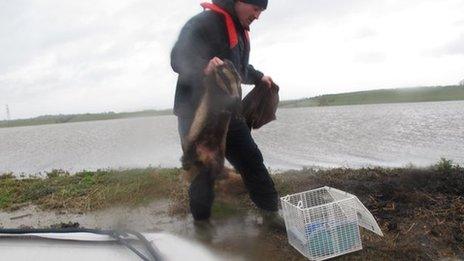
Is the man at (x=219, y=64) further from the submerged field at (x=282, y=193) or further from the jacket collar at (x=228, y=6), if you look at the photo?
the submerged field at (x=282, y=193)

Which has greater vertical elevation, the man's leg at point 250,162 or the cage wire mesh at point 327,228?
the man's leg at point 250,162

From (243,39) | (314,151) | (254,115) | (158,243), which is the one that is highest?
(243,39)

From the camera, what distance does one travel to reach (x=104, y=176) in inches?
412

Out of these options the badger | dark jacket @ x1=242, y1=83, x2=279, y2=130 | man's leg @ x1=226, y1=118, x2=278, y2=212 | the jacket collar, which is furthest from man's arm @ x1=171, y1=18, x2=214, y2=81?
dark jacket @ x1=242, y1=83, x2=279, y2=130

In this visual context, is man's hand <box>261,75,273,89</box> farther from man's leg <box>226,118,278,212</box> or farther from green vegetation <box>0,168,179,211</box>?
green vegetation <box>0,168,179,211</box>

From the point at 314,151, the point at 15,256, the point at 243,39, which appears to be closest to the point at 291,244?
the point at 243,39

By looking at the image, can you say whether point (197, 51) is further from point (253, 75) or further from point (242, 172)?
point (242, 172)

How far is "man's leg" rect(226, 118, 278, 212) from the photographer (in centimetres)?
540

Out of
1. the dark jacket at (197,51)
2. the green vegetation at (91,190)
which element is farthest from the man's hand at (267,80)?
the green vegetation at (91,190)

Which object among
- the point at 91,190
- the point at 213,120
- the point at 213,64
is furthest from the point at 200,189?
the point at 91,190

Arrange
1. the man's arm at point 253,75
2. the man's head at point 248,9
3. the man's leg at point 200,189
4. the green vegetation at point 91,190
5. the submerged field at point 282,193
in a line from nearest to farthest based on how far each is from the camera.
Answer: the man's head at point 248,9 → the submerged field at point 282,193 → the man's leg at point 200,189 → the man's arm at point 253,75 → the green vegetation at point 91,190

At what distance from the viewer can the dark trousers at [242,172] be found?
538 cm

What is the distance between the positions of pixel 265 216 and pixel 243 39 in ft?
A: 7.36

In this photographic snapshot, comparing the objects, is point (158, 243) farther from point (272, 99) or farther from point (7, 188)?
point (7, 188)
